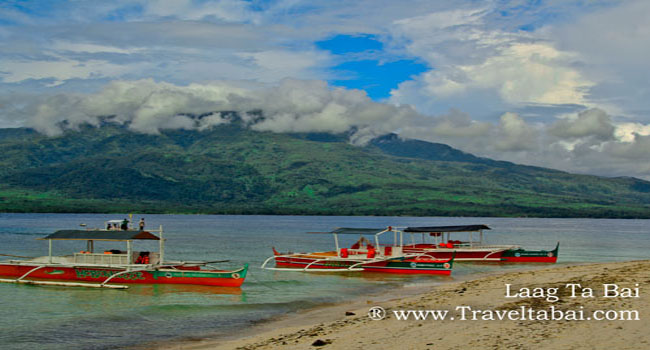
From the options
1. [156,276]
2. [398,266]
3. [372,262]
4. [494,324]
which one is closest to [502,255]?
[398,266]

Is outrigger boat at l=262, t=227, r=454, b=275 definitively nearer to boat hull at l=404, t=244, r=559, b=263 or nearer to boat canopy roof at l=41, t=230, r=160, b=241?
boat hull at l=404, t=244, r=559, b=263

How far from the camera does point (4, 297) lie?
121 ft

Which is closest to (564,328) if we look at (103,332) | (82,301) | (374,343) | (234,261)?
(374,343)

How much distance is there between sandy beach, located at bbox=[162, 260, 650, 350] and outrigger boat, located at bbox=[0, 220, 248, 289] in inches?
437

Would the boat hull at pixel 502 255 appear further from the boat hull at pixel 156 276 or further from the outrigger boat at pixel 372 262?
the boat hull at pixel 156 276

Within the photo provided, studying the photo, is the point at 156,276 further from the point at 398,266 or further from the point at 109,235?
the point at 398,266

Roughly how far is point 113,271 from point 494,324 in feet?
96.5

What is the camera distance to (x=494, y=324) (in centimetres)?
2083

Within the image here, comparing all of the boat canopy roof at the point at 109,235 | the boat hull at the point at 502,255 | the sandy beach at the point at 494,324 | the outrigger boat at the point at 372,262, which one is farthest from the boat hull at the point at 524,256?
the boat canopy roof at the point at 109,235

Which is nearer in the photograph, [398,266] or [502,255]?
[398,266]

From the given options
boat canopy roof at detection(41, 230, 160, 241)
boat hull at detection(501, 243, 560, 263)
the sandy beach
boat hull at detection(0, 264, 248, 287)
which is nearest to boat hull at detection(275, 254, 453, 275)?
boat hull at detection(0, 264, 248, 287)

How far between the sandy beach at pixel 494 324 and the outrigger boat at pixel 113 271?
1111 cm

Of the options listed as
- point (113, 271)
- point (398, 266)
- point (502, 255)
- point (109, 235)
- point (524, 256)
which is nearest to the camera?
point (113, 271)

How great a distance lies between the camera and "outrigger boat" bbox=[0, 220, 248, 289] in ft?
134
